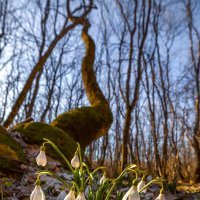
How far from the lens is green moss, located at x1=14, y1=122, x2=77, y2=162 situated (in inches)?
159

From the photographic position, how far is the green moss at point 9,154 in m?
2.87

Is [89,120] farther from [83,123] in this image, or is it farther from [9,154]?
[9,154]

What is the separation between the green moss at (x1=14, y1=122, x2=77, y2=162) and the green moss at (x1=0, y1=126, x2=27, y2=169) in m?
0.56

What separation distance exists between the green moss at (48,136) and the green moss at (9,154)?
22.0 inches

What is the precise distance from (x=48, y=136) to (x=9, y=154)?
1181 millimetres

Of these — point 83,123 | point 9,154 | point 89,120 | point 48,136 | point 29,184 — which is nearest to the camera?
point 29,184

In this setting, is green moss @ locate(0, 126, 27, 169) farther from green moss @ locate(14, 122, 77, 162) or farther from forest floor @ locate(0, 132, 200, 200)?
green moss @ locate(14, 122, 77, 162)

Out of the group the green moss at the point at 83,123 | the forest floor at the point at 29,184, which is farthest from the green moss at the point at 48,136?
the green moss at the point at 83,123

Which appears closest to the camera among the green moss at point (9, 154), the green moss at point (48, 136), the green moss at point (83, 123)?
the green moss at point (9, 154)

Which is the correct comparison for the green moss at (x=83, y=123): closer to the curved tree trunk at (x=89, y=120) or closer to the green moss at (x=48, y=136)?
the curved tree trunk at (x=89, y=120)

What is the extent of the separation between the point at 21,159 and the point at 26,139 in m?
0.94

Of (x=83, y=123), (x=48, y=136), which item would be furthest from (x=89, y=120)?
(x=48, y=136)

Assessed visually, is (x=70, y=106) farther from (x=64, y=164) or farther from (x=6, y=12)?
(x=64, y=164)

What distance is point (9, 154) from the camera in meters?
3.06
